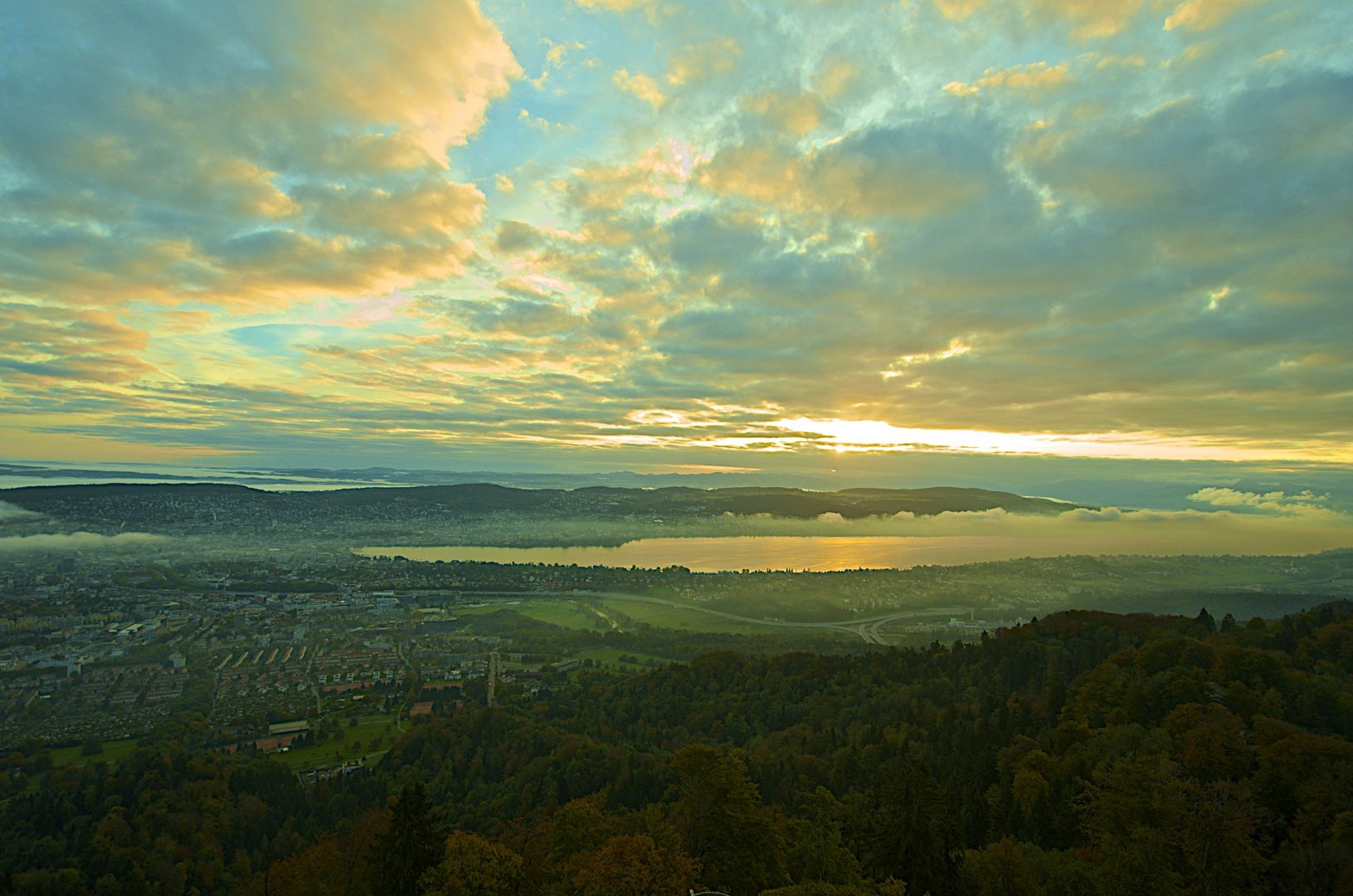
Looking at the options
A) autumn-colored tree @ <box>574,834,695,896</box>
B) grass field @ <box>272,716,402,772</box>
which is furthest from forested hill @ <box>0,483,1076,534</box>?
autumn-colored tree @ <box>574,834,695,896</box>

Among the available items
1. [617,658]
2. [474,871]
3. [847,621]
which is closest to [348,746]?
[617,658]

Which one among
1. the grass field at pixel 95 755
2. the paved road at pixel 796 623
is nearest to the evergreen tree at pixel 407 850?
the grass field at pixel 95 755

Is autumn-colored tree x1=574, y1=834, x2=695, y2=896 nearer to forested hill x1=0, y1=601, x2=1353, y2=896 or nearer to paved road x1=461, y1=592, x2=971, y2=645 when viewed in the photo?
forested hill x1=0, y1=601, x2=1353, y2=896

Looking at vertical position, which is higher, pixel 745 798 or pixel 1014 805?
pixel 745 798

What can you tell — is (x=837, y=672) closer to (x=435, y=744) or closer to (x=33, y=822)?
(x=435, y=744)

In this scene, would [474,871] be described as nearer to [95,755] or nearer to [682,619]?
[95,755]

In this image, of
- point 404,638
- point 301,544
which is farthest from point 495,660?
point 301,544
